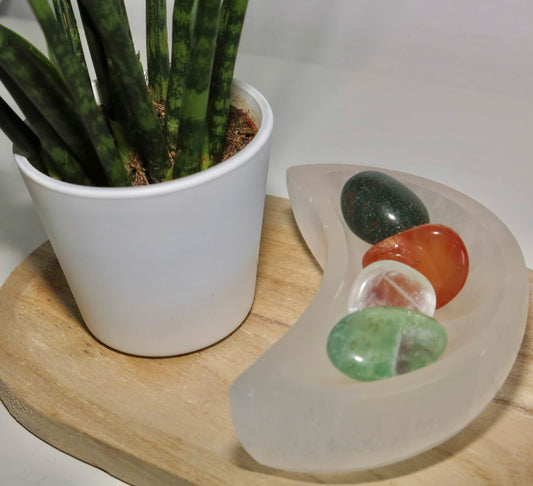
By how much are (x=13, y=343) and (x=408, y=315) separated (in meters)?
0.35

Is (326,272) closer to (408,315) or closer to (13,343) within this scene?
(408,315)

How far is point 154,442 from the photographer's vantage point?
0.57 meters

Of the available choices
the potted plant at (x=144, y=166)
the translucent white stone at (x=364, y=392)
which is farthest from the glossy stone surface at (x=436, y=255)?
the potted plant at (x=144, y=166)

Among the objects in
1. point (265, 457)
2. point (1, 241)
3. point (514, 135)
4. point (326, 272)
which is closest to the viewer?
point (265, 457)

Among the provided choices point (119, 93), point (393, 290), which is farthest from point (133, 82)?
point (393, 290)

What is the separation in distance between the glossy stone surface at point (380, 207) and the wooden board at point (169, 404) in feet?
0.28

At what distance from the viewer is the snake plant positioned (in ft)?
1.59

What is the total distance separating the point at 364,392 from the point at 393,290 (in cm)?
11

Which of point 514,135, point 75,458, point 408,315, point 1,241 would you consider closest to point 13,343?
point 75,458

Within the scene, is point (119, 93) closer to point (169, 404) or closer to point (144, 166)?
point (144, 166)

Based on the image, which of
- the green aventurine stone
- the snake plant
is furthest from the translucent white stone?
the snake plant

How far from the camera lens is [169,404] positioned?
0.60m

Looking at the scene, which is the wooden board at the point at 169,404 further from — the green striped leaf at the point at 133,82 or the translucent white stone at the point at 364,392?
the green striped leaf at the point at 133,82

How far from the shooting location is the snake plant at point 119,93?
485 mm
